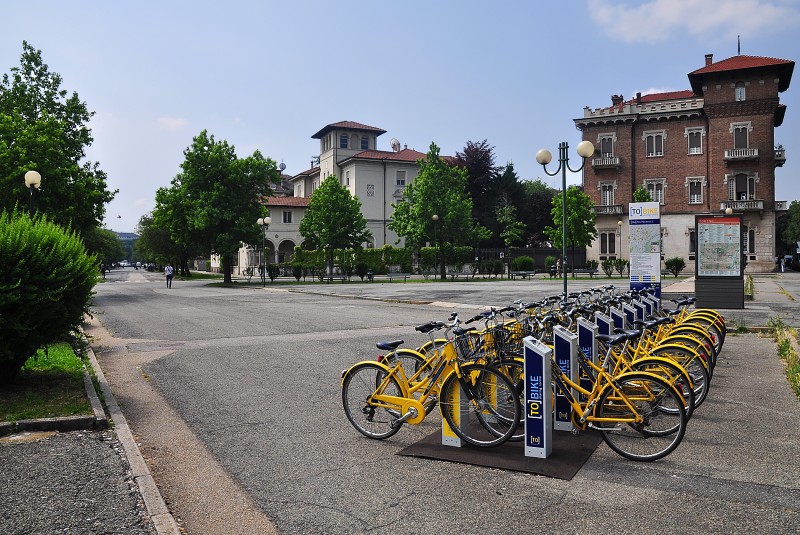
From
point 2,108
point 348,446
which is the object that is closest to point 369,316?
point 348,446

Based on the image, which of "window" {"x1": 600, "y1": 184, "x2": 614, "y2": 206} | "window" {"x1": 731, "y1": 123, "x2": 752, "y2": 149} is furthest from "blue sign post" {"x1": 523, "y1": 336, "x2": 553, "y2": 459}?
"window" {"x1": 600, "y1": 184, "x2": 614, "y2": 206}

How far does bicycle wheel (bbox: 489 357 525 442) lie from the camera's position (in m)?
5.91

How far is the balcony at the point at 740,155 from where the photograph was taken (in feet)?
184

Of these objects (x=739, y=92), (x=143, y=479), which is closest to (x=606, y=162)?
(x=739, y=92)

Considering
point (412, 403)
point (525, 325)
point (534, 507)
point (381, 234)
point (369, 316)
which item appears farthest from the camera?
point (381, 234)

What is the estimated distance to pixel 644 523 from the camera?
425cm

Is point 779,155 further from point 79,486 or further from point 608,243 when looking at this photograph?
point 79,486

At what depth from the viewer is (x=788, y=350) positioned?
1077 centimetres

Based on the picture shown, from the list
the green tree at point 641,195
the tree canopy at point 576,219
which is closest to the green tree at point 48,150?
the tree canopy at point 576,219

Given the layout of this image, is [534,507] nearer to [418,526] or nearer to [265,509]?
[418,526]

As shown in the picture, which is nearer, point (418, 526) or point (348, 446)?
point (418, 526)

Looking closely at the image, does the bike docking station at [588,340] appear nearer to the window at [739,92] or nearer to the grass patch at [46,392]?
the grass patch at [46,392]

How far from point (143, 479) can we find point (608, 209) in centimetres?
6212

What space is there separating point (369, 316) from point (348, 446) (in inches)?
524
